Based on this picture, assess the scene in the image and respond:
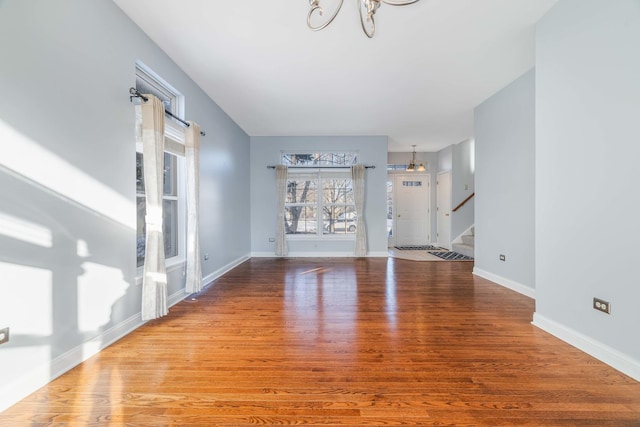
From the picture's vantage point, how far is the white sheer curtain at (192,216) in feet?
10.5

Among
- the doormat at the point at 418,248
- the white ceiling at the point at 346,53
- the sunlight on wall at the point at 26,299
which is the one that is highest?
the white ceiling at the point at 346,53

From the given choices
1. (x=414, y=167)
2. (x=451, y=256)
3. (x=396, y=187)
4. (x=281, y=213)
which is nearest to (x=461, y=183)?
→ (x=414, y=167)

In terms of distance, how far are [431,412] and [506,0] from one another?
315 cm

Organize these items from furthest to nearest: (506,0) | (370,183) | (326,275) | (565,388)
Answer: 1. (370,183)
2. (326,275)
3. (506,0)
4. (565,388)

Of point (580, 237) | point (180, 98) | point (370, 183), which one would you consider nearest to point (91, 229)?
point (180, 98)

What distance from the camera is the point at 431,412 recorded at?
1410 mm

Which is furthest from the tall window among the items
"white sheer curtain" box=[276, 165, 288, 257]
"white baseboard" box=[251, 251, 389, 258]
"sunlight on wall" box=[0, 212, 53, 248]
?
"sunlight on wall" box=[0, 212, 53, 248]

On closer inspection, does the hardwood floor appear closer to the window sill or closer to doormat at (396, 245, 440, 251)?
the window sill

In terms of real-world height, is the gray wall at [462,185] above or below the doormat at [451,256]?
above

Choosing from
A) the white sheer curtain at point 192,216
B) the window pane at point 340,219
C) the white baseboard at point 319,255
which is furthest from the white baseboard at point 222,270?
the window pane at point 340,219

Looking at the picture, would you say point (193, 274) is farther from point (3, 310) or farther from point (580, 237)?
point (580, 237)

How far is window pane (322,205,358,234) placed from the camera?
6.30 metres

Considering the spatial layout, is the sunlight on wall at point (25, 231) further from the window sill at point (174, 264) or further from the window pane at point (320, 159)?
the window pane at point (320, 159)

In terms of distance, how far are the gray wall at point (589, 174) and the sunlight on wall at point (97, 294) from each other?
3814 mm
